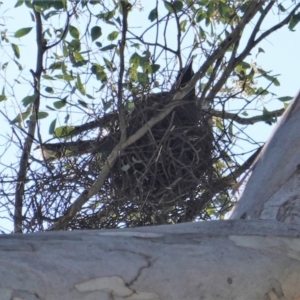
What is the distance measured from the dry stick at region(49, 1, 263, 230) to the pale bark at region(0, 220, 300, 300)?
3.73 feet

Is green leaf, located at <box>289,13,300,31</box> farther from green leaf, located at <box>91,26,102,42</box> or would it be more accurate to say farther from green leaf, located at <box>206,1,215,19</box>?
green leaf, located at <box>91,26,102,42</box>

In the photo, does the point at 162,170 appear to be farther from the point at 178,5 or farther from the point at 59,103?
the point at 178,5

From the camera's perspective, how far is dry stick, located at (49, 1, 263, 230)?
7.64ft

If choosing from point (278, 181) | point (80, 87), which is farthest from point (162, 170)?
point (278, 181)

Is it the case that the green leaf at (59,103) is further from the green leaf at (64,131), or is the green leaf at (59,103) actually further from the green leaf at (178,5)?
the green leaf at (178,5)

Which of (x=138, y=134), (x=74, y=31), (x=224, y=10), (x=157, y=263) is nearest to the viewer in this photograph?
(x=157, y=263)

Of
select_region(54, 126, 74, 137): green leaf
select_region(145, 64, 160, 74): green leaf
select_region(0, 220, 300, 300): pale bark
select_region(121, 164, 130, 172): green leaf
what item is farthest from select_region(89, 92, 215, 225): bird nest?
select_region(0, 220, 300, 300): pale bark

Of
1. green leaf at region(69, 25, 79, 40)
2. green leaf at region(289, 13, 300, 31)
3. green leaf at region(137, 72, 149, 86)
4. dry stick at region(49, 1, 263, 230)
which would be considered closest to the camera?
dry stick at region(49, 1, 263, 230)

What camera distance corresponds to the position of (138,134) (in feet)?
7.67

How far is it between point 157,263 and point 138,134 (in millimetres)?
1287

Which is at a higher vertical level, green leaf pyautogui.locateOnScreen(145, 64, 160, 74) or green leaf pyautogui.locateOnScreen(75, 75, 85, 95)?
green leaf pyautogui.locateOnScreen(75, 75, 85, 95)

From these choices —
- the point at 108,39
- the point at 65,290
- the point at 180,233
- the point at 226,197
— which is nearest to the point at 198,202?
the point at 226,197

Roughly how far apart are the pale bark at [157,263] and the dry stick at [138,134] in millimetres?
1138

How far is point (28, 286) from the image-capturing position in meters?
0.97
